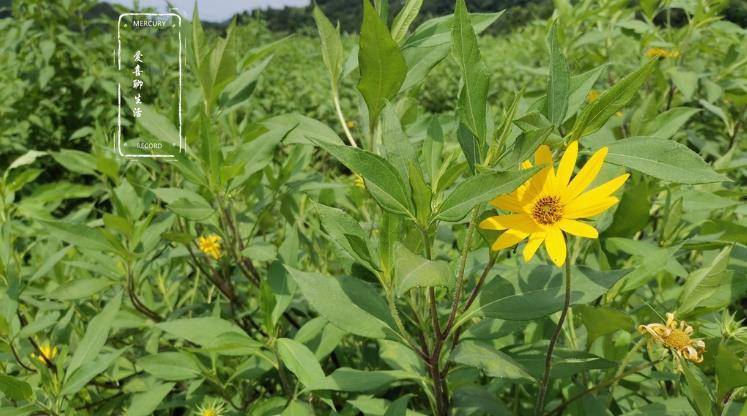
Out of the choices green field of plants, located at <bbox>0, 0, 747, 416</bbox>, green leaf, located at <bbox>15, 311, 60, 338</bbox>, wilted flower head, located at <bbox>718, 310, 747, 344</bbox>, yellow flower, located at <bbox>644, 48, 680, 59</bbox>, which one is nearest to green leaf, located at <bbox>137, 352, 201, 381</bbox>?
green field of plants, located at <bbox>0, 0, 747, 416</bbox>

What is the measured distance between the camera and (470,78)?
0.61 meters

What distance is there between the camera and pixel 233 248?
117 centimetres

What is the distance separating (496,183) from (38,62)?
3611 millimetres

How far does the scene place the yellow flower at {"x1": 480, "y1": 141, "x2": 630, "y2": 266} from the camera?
0.59 meters

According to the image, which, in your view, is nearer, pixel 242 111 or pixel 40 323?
pixel 40 323

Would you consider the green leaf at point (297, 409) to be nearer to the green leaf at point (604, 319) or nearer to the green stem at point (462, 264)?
the green stem at point (462, 264)

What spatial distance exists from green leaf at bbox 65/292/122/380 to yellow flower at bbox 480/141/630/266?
789 mm

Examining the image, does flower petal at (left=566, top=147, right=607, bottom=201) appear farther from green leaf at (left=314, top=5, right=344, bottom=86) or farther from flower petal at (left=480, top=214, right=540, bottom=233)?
green leaf at (left=314, top=5, right=344, bottom=86)

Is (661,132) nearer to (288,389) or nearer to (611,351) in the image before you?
(611,351)

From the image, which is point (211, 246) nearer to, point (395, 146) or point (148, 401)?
point (148, 401)

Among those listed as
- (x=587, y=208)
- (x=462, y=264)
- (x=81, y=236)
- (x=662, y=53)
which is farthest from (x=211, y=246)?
(x=662, y=53)

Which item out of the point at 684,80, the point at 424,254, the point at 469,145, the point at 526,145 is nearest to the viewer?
the point at 526,145

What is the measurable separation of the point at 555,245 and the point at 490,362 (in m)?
0.19

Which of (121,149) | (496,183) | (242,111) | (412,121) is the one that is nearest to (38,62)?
(242,111)
